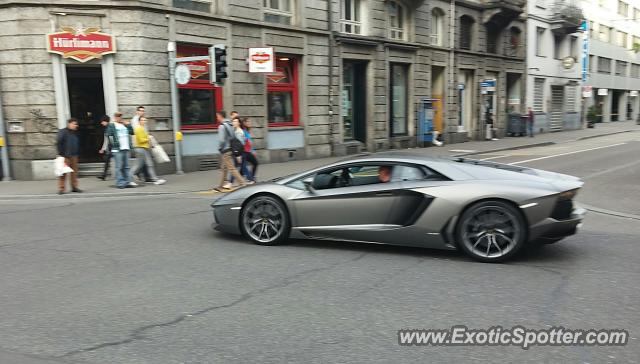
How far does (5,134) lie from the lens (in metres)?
14.1

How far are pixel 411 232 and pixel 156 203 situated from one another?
20.9 ft

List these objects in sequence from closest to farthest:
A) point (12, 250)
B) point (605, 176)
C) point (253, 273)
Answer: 1. point (253, 273)
2. point (12, 250)
3. point (605, 176)

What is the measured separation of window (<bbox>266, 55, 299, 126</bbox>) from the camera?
18.6m

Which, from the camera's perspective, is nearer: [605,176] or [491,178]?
[491,178]

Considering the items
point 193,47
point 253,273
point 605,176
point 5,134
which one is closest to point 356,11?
point 193,47

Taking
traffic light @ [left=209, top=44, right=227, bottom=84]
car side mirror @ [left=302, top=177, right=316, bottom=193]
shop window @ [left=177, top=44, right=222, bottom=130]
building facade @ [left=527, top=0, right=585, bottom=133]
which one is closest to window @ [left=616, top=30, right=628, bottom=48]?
building facade @ [left=527, top=0, right=585, bottom=133]

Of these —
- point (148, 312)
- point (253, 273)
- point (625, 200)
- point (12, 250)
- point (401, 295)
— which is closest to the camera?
point (148, 312)

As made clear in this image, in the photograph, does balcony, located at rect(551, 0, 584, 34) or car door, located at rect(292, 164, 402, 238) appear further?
balcony, located at rect(551, 0, 584, 34)

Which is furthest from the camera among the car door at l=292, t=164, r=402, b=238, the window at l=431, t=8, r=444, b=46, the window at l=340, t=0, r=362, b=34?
the window at l=431, t=8, r=444, b=46

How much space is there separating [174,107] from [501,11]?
21957mm

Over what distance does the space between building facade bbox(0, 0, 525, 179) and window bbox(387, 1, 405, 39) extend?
1.9 inches

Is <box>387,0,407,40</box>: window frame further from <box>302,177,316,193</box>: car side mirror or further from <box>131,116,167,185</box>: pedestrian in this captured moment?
<box>302,177,316,193</box>: car side mirror

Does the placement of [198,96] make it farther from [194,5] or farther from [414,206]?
[414,206]

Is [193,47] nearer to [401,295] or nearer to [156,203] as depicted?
[156,203]
